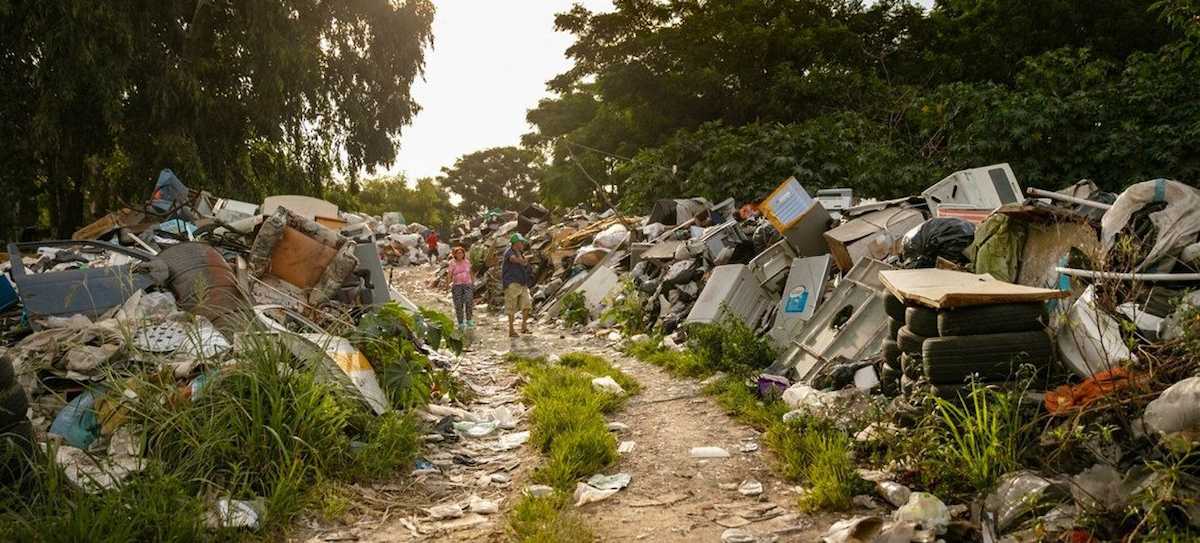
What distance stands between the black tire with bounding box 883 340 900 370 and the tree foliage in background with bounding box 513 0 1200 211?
25.5 feet

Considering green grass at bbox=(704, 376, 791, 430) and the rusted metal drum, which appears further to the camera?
the rusted metal drum

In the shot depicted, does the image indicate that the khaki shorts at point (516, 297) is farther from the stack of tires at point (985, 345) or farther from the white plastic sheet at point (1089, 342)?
the white plastic sheet at point (1089, 342)

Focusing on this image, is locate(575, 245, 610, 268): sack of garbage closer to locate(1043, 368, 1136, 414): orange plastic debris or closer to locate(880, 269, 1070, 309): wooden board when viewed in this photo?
locate(880, 269, 1070, 309): wooden board

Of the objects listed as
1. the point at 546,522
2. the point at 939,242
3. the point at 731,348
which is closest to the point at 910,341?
the point at 939,242

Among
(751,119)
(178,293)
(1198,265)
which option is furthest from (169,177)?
(751,119)

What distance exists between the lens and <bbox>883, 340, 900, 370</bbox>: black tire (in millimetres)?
4223

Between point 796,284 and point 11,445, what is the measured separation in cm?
567

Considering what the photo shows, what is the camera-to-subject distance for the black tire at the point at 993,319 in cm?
345

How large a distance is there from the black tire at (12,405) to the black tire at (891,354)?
14.7 feet

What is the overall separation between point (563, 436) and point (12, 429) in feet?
8.56

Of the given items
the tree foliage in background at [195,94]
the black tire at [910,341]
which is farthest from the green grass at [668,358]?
the tree foliage in background at [195,94]

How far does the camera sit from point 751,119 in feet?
68.8

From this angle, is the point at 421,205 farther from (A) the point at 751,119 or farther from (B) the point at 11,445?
(B) the point at 11,445

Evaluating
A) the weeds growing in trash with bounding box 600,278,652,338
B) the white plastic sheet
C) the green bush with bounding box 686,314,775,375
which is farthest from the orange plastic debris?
the weeds growing in trash with bounding box 600,278,652,338
